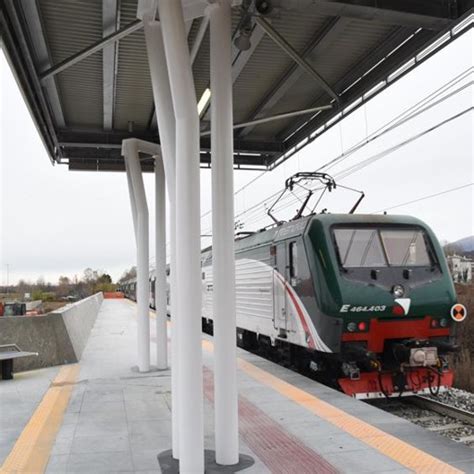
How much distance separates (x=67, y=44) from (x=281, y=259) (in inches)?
211

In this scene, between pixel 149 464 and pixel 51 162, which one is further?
pixel 51 162

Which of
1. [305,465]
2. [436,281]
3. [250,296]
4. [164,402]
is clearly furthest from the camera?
[250,296]

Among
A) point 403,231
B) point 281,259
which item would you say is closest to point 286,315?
point 281,259

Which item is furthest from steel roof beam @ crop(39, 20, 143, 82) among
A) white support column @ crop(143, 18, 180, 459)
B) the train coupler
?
the train coupler

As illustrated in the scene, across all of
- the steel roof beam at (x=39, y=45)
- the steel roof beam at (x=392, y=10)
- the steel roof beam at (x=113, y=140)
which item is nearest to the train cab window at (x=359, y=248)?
the steel roof beam at (x=113, y=140)

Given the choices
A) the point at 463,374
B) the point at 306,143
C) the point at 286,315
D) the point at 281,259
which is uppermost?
the point at 306,143

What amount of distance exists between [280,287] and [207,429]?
14.9 feet

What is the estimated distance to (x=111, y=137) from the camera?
9773mm

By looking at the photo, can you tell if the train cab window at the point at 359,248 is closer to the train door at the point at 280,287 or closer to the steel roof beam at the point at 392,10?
the train door at the point at 280,287

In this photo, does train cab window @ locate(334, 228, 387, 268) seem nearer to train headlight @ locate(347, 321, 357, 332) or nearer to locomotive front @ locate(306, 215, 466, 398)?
locomotive front @ locate(306, 215, 466, 398)

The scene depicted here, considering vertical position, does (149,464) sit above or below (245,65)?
below

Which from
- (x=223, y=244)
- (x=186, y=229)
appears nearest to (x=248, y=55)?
(x=223, y=244)

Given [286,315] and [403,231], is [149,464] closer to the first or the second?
[286,315]

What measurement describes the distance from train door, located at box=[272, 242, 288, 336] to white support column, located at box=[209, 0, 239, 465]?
16.8 feet
